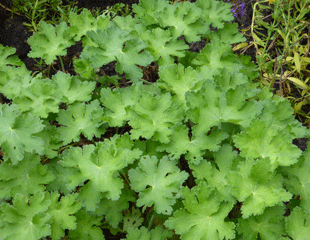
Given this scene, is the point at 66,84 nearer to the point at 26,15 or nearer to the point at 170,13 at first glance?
the point at 170,13

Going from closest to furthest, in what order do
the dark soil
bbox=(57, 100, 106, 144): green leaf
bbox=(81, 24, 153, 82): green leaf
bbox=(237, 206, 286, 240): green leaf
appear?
bbox=(237, 206, 286, 240): green leaf, bbox=(57, 100, 106, 144): green leaf, bbox=(81, 24, 153, 82): green leaf, the dark soil

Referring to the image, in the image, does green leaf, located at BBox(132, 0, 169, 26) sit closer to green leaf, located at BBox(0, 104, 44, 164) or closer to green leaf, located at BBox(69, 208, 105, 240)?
green leaf, located at BBox(0, 104, 44, 164)

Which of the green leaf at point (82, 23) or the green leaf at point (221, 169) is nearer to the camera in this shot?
the green leaf at point (221, 169)

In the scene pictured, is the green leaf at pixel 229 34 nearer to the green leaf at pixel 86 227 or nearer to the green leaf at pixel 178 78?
the green leaf at pixel 178 78

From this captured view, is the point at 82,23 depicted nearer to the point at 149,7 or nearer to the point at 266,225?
the point at 149,7

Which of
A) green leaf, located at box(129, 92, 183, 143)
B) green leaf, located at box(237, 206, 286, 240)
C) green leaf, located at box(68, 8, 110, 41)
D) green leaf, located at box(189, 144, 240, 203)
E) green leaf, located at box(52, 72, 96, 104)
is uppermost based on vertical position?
green leaf, located at box(68, 8, 110, 41)

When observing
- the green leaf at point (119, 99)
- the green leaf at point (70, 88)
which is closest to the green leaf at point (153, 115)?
the green leaf at point (119, 99)

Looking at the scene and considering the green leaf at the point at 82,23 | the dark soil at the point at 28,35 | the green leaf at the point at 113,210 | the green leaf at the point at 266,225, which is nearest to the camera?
the green leaf at the point at 266,225

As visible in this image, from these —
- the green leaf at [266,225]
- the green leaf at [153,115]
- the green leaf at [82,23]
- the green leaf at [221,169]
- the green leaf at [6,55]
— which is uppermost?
the green leaf at [82,23]

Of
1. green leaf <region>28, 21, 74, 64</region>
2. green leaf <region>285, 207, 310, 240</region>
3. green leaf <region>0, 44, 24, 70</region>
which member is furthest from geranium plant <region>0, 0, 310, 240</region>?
green leaf <region>0, 44, 24, 70</region>
